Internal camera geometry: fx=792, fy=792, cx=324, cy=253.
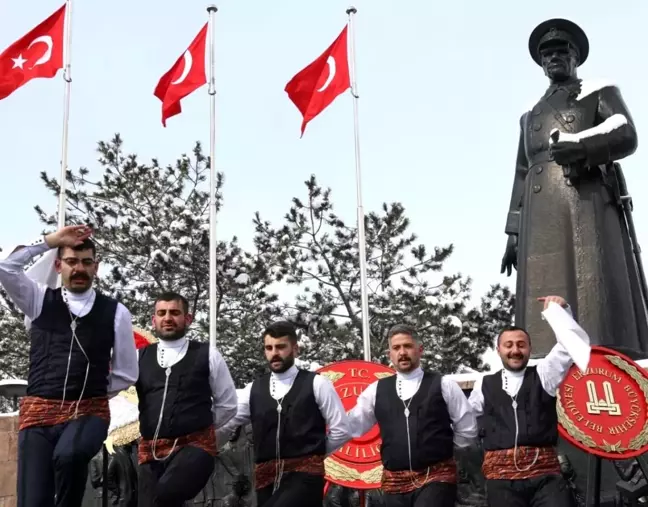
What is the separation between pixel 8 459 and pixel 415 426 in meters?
6.16

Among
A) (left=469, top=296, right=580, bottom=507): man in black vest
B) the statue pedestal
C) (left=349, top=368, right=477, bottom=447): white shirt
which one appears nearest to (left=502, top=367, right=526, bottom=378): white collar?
(left=469, top=296, right=580, bottom=507): man in black vest

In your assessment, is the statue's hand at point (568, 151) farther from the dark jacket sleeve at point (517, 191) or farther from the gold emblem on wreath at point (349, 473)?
the gold emblem on wreath at point (349, 473)

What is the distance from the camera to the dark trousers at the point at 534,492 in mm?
4023

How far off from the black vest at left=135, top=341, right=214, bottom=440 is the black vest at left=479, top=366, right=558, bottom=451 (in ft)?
4.95

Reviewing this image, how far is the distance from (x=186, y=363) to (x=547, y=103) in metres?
4.80

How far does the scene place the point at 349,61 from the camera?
37.3 feet

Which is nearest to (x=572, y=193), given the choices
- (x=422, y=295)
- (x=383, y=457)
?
(x=383, y=457)

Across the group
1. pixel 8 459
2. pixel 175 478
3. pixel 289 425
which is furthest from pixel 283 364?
pixel 8 459

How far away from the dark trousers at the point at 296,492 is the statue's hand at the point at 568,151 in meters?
3.92

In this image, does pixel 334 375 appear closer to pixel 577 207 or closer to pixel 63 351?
pixel 577 207

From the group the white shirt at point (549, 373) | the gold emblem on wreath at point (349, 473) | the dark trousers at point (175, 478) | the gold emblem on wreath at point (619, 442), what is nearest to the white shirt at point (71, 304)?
the dark trousers at point (175, 478)

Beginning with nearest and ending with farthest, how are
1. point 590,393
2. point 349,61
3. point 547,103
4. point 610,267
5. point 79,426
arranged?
point 79,426 < point 590,393 < point 610,267 < point 547,103 < point 349,61

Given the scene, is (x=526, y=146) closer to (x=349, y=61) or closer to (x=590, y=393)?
(x=590, y=393)

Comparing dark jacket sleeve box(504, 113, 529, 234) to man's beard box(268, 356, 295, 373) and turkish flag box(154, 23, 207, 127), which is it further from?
turkish flag box(154, 23, 207, 127)
